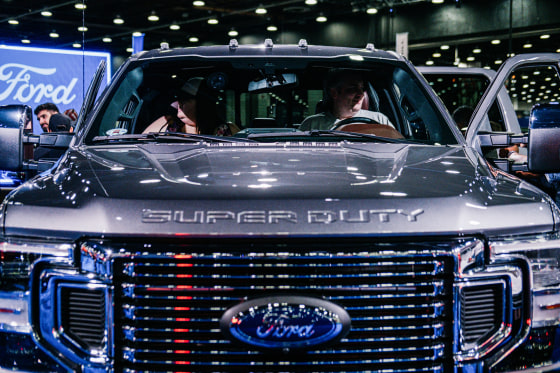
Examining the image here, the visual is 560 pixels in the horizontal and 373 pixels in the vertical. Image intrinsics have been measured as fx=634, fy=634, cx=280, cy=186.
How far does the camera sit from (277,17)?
55.4 ft

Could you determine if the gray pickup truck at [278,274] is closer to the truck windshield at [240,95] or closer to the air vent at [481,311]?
the air vent at [481,311]

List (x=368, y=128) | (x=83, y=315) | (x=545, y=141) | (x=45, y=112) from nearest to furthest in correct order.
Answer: (x=83, y=315) → (x=545, y=141) → (x=368, y=128) → (x=45, y=112)

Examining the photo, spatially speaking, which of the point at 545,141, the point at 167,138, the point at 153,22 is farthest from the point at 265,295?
the point at 153,22

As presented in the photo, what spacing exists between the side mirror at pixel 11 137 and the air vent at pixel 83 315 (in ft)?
3.70

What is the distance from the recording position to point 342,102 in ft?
12.2

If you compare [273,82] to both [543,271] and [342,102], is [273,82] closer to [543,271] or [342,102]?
[342,102]

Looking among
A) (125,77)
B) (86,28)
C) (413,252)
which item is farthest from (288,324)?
(86,28)

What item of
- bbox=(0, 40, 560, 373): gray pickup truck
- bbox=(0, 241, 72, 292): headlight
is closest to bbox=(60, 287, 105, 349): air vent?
bbox=(0, 40, 560, 373): gray pickup truck

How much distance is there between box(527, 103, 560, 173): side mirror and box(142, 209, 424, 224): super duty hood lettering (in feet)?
3.64

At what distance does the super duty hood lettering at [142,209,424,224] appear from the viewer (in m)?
1.79

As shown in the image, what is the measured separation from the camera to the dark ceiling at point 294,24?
14.2 metres

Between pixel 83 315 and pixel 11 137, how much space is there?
1226 millimetres

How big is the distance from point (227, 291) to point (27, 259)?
610mm

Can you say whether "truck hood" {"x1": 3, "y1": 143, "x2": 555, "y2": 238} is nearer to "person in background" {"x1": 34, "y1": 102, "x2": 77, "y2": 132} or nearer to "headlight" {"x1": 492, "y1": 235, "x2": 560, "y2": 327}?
"headlight" {"x1": 492, "y1": 235, "x2": 560, "y2": 327}
